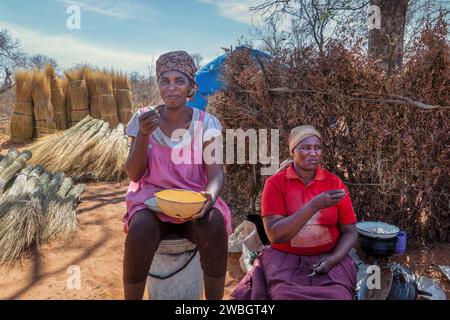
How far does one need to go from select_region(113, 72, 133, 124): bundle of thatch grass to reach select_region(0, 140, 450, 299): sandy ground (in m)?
6.48

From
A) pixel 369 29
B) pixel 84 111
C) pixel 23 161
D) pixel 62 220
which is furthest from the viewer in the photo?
pixel 84 111

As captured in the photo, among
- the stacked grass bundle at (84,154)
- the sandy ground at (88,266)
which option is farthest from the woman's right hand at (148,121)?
the stacked grass bundle at (84,154)

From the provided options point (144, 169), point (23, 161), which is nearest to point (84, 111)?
point (23, 161)

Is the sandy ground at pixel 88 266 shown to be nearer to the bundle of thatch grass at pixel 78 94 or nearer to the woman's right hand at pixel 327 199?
the woman's right hand at pixel 327 199

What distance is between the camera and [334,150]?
3201 millimetres

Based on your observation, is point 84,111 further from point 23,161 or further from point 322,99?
point 322,99

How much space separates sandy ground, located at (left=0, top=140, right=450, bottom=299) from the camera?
8.80 feet

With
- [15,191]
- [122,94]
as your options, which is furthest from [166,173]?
[122,94]

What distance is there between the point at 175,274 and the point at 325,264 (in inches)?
32.6

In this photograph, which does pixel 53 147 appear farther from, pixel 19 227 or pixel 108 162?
pixel 19 227

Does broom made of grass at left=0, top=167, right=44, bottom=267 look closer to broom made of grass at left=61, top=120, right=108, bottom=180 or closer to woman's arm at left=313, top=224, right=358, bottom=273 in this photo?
broom made of grass at left=61, top=120, right=108, bottom=180

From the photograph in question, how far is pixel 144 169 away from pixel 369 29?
131 inches

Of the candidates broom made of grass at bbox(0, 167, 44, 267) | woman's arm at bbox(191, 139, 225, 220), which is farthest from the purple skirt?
broom made of grass at bbox(0, 167, 44, 267)

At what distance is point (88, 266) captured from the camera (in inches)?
122
